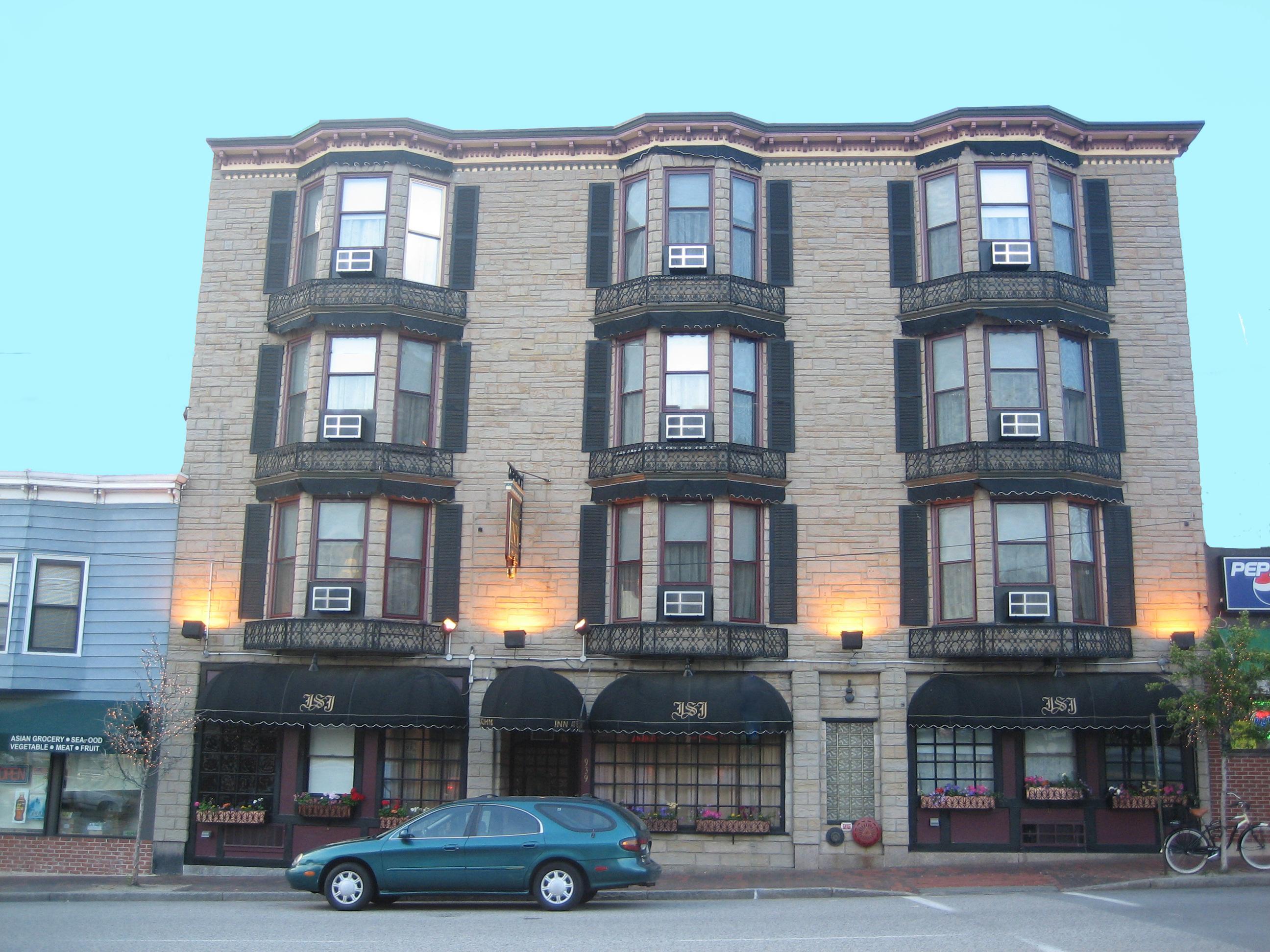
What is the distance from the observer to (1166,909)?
53.5 feet

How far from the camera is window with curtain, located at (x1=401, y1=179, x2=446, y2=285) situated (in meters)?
25.2

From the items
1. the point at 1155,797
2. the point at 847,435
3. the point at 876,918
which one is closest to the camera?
the point at 876,918

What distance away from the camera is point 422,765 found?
78.2 feet

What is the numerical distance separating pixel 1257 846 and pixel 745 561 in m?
10.2

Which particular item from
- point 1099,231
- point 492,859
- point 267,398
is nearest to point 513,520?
point 267,398

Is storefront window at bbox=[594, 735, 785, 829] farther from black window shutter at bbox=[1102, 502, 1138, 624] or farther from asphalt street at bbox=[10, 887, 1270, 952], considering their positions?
black window shutter at bbox=[1102, 502, 1138, 624]

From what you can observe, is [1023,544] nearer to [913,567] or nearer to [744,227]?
[913,567]

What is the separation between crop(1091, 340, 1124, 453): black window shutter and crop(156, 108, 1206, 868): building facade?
0.06 metres

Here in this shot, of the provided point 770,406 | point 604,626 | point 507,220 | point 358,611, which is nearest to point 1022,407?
point 770,406

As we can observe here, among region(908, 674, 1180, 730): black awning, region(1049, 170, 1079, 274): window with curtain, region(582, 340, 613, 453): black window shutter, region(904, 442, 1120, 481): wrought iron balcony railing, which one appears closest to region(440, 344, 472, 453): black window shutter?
region(582, 340, 613, 453): black window shutter

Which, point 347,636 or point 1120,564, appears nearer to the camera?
point 347,636

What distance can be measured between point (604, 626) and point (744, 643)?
258 cm

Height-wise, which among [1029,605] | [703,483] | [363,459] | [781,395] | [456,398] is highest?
[781,395]

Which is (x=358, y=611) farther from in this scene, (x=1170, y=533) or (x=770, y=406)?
(x=1170, y=533)
